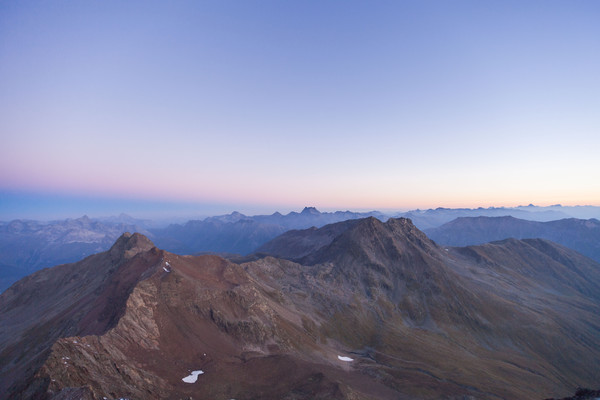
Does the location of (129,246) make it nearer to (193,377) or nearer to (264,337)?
(264,337)

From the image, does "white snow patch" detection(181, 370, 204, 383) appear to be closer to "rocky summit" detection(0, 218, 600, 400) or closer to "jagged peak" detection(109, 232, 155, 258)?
"rocky summit" detection(0, 218, 600, 400)

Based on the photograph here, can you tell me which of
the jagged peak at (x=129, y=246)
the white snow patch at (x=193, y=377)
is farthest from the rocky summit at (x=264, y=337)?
the jagged peak at (x=129, y=246)

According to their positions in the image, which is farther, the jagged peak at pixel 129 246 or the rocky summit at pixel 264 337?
the jagged peak at pixel 129 246

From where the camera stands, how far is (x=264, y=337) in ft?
314

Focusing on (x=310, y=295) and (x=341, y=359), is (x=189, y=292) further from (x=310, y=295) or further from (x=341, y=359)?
(x=310, y=295)

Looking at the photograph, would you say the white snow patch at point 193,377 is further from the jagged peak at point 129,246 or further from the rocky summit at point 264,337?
the jagged peak at point 129,246

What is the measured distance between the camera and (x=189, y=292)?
9431cm

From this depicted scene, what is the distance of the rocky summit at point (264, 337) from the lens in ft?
206

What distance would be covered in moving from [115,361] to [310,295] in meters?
109

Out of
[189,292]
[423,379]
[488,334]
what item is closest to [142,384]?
[189,292]

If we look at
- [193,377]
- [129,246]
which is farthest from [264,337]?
[129,246]

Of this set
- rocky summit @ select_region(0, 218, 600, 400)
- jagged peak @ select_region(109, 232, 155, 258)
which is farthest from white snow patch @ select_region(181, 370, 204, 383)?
jagged peak @ select_region(109, 232, 155, 258)

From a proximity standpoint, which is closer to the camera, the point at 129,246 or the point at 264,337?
the point at 264,337

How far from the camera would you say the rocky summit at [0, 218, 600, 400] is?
206ft
